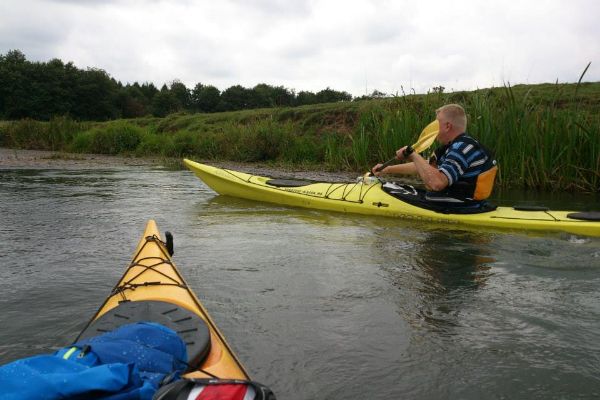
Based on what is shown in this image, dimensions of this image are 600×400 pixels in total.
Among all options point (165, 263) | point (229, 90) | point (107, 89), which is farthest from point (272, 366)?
point (107, 89)

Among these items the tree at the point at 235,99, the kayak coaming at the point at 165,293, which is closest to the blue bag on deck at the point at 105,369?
the kayak coaming at the point at 165,293

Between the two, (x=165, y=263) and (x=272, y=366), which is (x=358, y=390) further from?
(x=165, y=263)

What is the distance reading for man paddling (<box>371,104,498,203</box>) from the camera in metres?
4.63

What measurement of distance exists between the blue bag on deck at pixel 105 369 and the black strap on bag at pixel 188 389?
0.06m

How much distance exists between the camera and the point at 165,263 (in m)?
2.79

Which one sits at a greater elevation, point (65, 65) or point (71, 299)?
point (65, 65)

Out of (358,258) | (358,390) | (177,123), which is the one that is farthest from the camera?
(177,123)

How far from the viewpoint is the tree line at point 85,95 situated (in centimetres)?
3956

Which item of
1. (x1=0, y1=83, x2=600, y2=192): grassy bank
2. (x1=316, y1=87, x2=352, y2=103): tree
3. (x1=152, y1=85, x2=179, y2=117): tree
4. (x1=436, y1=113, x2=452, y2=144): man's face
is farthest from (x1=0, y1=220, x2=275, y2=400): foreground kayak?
(x1=152, y1=85, x2=179, y2=117): tree

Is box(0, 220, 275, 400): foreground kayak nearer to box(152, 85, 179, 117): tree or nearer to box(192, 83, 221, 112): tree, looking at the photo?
box(192, 83, 221, 112): tree

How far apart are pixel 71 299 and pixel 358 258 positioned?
1.96m

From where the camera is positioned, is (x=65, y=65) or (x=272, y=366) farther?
(x=65, y=65)

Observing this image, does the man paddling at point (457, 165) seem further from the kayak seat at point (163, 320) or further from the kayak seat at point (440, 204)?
the kayak seat at point (163, 320)

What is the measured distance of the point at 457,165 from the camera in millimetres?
4625
